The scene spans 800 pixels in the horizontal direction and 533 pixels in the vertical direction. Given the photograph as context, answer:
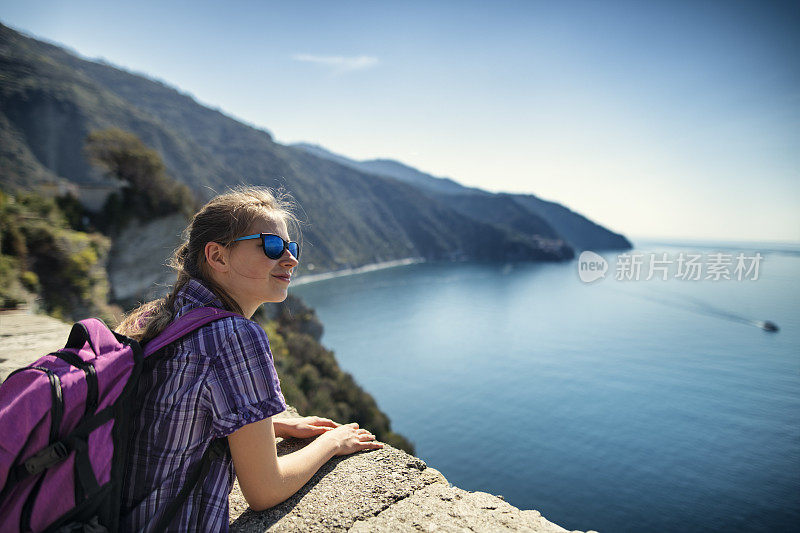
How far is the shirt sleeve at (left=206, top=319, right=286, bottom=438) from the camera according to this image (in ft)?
4.21

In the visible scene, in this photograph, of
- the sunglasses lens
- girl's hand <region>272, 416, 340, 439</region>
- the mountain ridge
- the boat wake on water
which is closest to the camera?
the sunglasses lens

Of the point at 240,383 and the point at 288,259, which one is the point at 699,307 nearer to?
the point at 288,259

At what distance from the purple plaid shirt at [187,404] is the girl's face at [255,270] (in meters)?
0.31

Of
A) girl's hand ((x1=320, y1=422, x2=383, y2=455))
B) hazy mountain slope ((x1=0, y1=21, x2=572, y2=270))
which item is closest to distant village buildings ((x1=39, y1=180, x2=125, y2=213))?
hazy mountain slope ((x1=0, y1=21, x2=572, y2=270))

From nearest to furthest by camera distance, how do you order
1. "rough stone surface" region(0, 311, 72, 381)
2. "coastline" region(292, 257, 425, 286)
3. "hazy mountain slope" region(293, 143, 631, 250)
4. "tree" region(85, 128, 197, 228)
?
"rough stone surface" region(0, 311, 72, 381), "tree" region(85, 128, 197, 228), "coastline" region(292, 257, 425, 286), "hazy mountain slope" region(293, 143, 631, 250)

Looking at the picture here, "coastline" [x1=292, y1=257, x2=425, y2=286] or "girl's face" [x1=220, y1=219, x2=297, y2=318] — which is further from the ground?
"girl's face" [x1=220, y1=219, x2=297, y2=318]

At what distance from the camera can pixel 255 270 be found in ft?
5.29

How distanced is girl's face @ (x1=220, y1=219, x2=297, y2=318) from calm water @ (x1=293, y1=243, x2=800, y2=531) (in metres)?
26.7

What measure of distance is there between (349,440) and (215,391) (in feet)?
3.15

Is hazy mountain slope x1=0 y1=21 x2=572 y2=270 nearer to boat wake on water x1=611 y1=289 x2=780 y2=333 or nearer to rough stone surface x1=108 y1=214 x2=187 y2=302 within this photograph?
rough stone surface x1=108 y1=214 x2=187 y2=302

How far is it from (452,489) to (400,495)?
1.06 feet

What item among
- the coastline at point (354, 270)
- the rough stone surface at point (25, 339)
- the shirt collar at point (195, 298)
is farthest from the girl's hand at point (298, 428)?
the coastline at point (354, 270)

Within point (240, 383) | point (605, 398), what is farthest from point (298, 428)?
→ point (605, 398)

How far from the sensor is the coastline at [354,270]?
281 feet
